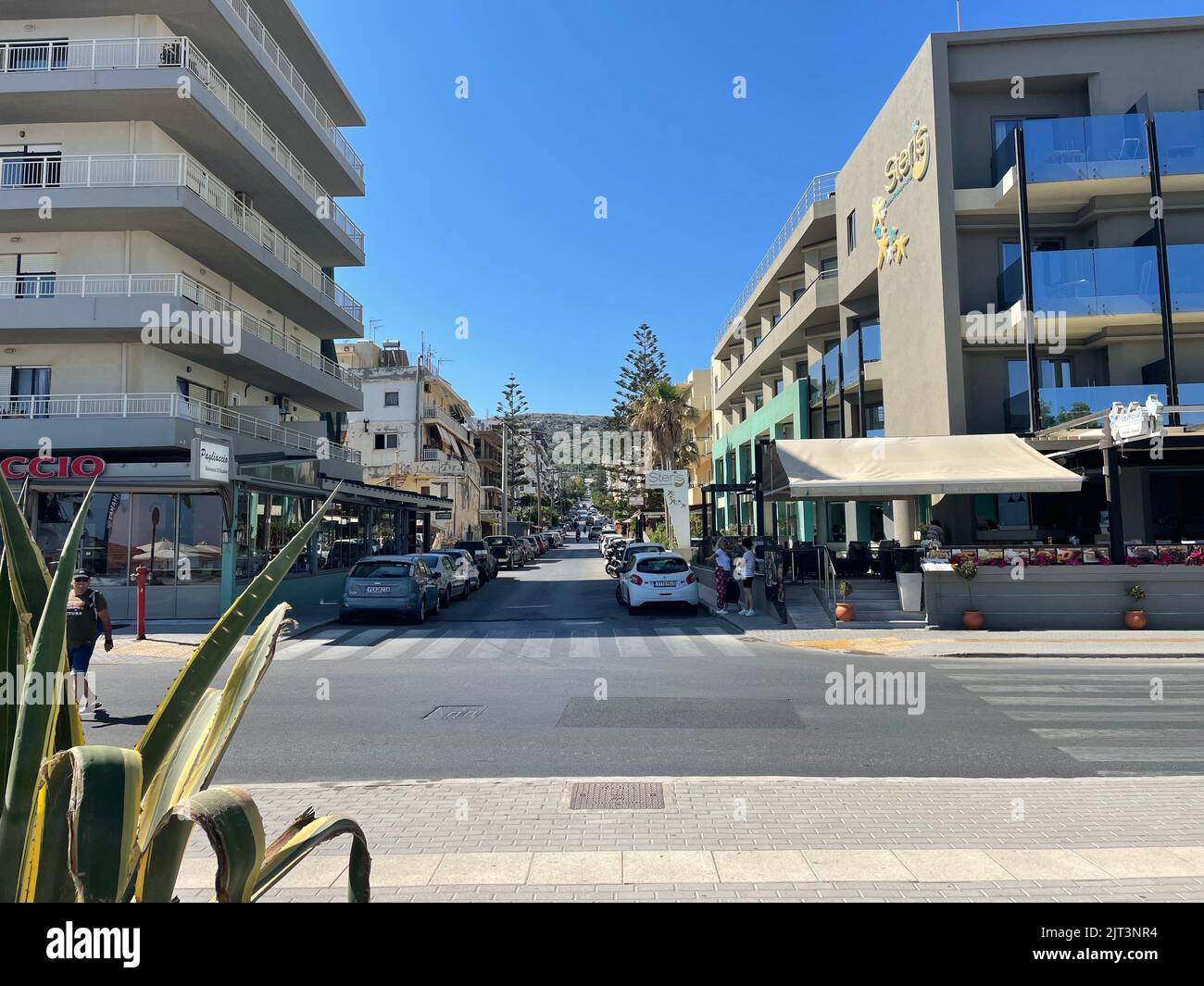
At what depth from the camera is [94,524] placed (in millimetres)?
20531

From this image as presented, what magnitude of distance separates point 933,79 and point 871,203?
4967 mm

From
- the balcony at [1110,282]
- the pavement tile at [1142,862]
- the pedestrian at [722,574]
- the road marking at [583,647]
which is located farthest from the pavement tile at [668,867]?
the balcony at [1110,282]

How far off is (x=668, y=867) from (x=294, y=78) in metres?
33.2

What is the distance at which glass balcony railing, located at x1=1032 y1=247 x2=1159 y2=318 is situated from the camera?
20.2m

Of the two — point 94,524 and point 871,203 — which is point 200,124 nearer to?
point 94,524

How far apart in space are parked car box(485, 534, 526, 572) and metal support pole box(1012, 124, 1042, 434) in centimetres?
2619

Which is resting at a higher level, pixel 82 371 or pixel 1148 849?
pixel 82 371

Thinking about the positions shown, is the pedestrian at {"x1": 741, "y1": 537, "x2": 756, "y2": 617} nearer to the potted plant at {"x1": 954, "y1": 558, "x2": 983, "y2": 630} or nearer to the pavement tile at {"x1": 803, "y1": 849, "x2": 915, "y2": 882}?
the potted plant at {"x1": 954, "y1": 558, "x2": 983, "y2": 630}

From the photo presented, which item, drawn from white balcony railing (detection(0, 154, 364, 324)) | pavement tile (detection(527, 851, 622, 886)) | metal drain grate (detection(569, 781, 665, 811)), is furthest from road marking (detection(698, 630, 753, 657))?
white balcony railing (detection(0, 154, 364, 324))

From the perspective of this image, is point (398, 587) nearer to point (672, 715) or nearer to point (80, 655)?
point (80, 655)

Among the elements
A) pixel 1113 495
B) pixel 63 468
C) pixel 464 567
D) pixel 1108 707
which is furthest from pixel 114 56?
pixel 1108 707
